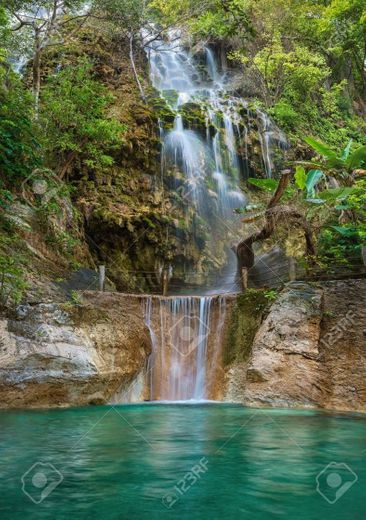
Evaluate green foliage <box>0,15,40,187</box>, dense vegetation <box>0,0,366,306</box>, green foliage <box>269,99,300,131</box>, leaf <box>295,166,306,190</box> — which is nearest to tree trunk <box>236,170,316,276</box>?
dense vegetation <box>0,0,366,306</box>

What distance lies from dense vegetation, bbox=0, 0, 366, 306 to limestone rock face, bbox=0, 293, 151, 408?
108 centimetres

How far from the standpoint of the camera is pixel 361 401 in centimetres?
1023

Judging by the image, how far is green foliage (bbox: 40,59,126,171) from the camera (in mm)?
15617

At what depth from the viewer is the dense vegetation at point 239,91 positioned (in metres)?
12.8

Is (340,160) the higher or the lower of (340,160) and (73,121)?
the lower

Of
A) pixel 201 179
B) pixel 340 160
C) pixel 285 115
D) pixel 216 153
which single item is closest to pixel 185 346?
pixel 340 160

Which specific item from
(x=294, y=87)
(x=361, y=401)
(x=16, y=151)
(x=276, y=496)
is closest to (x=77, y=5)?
(x=16, y=151)

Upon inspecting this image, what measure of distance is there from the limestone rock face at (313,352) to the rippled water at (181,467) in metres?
1.47

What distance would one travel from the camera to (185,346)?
1361 centimetres

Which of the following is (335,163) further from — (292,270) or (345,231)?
(292,270)

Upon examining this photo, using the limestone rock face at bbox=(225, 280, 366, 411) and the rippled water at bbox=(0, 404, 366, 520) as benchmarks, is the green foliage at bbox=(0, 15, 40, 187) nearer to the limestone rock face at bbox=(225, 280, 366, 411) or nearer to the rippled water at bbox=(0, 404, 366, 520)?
the rippled water at bbox=(0, 404, 366, 520)

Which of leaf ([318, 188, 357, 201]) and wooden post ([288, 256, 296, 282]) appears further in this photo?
wooden post ([288, 256, 296, 282])

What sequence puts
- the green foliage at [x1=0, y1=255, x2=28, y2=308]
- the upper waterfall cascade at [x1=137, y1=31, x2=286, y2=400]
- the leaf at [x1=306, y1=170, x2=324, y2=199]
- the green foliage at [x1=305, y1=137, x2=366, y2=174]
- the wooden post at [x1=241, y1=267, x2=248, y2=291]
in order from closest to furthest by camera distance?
1. the green foliage at [x1=0, y1=255, x2=28, y2=308]
2. the green foliage at [x1=305, y1=137, x2=366, y2=174]
3. the upper waterfall cascade at [x1=137, y1=31, x2=286, y2=400]
4. the leaf at [x1=306, y1=170, x2=324, y2=199]
5. the wooden post at [x1=241, y1=267, x2=248, y2=291]

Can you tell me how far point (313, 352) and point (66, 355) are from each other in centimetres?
558
